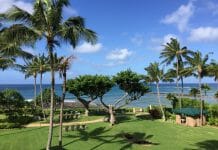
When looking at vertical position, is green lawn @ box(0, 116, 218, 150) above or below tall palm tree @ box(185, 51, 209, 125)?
below

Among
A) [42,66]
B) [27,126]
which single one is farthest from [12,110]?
[27,126]

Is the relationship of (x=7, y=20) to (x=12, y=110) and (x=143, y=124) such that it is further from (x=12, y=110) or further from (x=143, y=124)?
(x=12, y=110)

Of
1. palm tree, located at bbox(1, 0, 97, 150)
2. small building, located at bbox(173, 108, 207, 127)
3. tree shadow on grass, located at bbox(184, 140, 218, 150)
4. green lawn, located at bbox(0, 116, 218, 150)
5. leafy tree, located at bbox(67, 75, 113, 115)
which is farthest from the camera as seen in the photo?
leafy tree, located at bbox(67, 75, 113, 115)

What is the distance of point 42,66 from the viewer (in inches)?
2026

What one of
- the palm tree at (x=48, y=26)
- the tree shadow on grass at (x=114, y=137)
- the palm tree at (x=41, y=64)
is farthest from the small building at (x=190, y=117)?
the palm tree at (x=48, y=26)

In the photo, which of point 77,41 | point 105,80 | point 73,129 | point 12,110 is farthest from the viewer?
point 12,110

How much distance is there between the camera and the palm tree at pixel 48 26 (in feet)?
72.1

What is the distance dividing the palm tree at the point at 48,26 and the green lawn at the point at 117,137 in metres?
7.22

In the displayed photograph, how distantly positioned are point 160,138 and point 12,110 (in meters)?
29.6

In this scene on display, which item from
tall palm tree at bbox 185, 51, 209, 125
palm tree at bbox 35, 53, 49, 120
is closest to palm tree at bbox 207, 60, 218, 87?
tall palm tree at bbox 185, 51, 209, 125

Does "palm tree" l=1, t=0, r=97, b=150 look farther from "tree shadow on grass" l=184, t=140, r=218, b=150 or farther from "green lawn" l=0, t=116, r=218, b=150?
"tree shadow on grass" l=184, t=140, r=218, b=150

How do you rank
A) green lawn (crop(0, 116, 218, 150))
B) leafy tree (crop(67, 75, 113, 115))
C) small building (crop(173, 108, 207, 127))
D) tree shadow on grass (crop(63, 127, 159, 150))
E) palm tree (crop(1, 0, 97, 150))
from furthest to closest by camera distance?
leafy tree (crop(67, 75, 113, 115)) < small building (crop(173, 108, 207, 127)) < tree shadow on grass (crop(63, 127, 159, 150)) < green lawn (crop(0, 116, 218, 150)) < palm tree (crop(1, 0, 97, 150))

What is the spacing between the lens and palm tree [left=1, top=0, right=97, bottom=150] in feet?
72.1

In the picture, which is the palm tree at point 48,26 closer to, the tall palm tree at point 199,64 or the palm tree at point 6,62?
the palm tree at point 6,62
